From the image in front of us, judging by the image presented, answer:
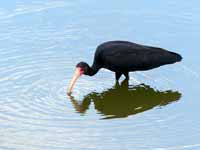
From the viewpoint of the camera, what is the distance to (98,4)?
14180 millimetres

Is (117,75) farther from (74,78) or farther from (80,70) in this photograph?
(74,78)

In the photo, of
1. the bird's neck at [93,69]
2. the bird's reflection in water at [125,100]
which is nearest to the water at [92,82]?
the bird's reflection in water at [125,100]

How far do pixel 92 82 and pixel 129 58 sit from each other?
616 mm

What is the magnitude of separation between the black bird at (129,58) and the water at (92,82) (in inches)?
7.5

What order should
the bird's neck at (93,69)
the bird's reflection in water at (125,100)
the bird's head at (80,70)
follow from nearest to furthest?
the bird's reflection in water at (125,100), the bird's head at (80,70), the bird's neck at (93,69)

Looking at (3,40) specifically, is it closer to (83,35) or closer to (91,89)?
(83,35)

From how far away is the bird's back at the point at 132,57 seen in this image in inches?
454

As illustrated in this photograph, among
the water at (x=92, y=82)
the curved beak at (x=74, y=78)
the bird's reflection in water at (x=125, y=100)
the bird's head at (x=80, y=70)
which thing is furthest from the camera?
the bird's head at (x=80, y=70)

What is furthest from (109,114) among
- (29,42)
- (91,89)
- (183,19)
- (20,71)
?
(183,19)

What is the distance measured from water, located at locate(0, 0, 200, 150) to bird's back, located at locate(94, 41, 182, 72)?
21 cm

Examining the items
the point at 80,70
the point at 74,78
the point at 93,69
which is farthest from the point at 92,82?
the point at 74,78

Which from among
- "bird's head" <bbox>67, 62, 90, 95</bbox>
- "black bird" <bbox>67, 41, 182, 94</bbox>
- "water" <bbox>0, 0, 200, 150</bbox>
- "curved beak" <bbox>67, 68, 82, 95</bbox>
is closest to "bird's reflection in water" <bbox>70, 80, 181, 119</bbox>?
"water" <bbox>0, 0, 200, 150</bbox>

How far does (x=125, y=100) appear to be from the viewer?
11.2 meters

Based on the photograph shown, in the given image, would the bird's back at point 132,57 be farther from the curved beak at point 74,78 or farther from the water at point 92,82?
the curved beak at point 74,78
